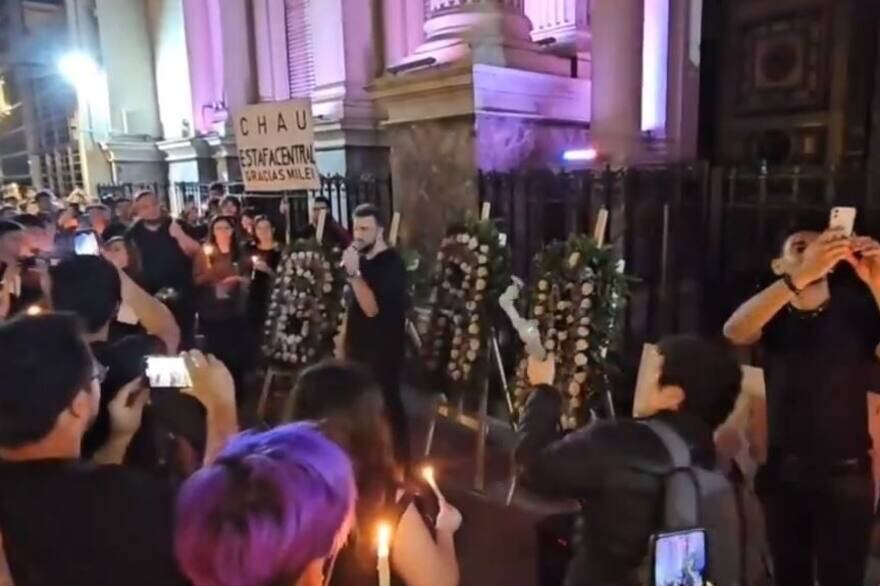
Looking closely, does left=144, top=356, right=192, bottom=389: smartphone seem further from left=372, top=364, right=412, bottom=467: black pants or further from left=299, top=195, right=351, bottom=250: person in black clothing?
left=299, top=195, right=351, bottom=250: person in black clothing

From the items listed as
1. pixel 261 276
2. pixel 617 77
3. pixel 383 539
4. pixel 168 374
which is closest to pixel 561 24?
pixel 617 77

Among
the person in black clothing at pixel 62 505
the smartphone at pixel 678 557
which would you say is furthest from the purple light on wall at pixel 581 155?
the person in black clothing at pixel 62 505

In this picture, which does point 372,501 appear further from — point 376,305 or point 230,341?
point 230,341

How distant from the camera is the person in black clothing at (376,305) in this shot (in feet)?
13.8

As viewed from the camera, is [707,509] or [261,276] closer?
[707,509]

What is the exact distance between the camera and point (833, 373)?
101 inches

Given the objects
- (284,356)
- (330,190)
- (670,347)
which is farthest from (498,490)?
(330,190)

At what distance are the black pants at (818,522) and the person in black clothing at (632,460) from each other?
2.61 feet

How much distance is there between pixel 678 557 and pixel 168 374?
1.44m

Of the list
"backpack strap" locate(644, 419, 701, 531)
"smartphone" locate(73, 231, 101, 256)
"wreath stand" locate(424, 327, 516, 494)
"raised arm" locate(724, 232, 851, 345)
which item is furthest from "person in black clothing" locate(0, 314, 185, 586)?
"smartphone" locate(73, 231, 101, 256)

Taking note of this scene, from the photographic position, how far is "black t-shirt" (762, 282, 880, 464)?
2.58 metres

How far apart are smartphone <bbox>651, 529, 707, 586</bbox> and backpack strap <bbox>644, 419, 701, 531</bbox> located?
46 mm

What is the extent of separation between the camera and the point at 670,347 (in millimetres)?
2074

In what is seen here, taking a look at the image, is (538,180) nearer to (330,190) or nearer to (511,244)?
(511,244)
